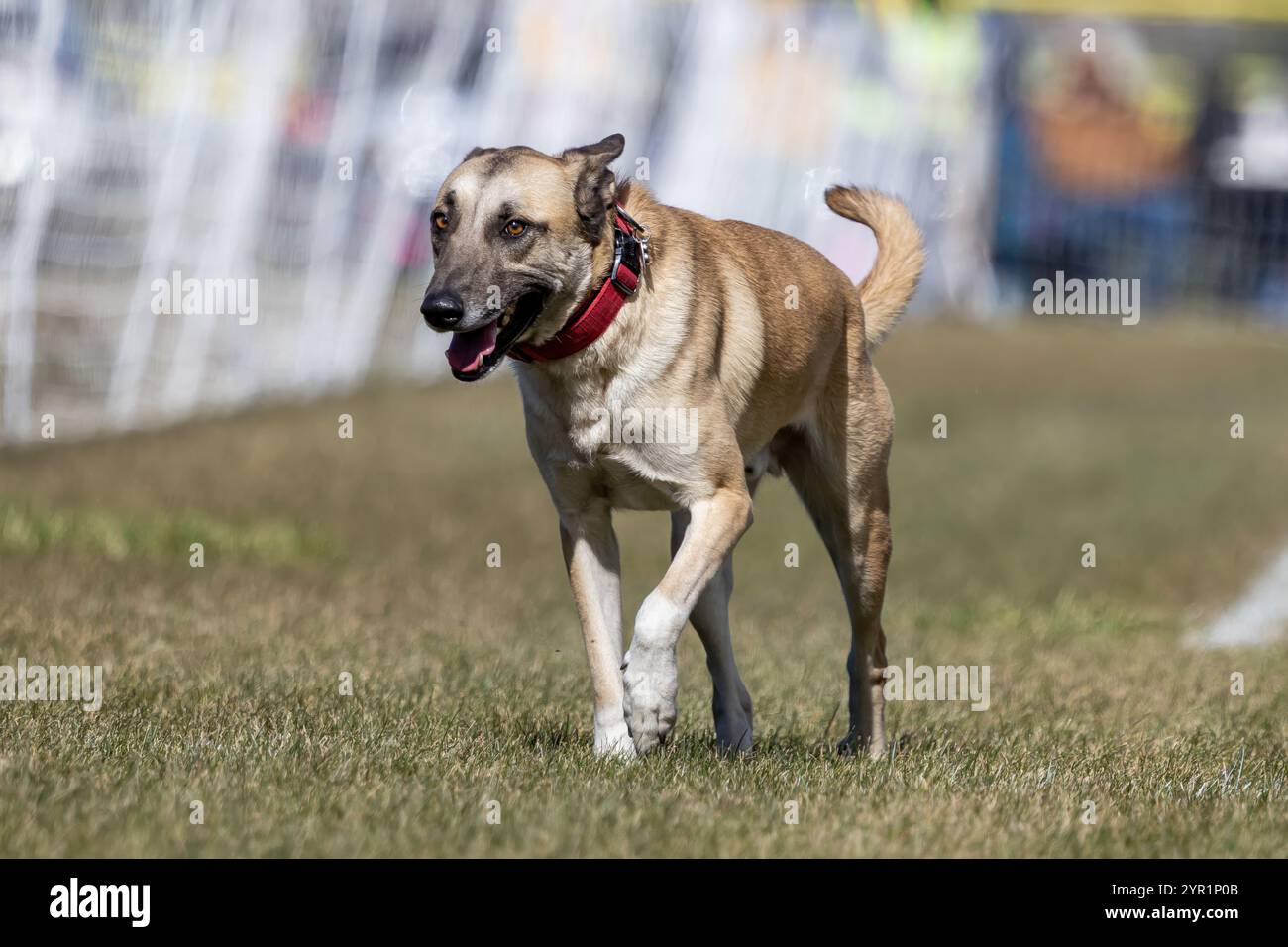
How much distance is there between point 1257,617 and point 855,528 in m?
6.22

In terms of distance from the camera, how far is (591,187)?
541cm

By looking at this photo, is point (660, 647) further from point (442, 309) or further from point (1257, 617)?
point (1257, 617)

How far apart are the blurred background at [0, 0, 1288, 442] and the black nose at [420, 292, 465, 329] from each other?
6.57ft

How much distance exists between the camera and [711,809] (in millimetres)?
4551

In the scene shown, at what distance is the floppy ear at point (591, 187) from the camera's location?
5.39m

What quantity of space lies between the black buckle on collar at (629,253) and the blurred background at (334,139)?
68.2 inches

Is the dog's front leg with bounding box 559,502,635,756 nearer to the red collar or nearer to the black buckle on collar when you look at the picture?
the red collar

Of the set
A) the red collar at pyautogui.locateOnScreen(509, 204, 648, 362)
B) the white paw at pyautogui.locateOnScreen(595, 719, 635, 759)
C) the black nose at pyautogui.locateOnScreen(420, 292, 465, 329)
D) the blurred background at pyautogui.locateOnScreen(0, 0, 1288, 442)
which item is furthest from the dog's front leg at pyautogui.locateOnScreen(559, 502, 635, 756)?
the blurred background at pyautogui.locateOnScreen(0, 0, 1288, 442)

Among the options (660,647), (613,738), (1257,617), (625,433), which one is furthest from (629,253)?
(1257,617)

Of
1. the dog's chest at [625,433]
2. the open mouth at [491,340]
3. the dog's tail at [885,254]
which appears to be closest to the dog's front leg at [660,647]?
the dog's chest at [625,433]

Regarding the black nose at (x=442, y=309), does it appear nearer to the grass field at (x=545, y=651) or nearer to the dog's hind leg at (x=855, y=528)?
the grass field at (x=545, y=651)

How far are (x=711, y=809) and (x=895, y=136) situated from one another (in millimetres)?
30276
